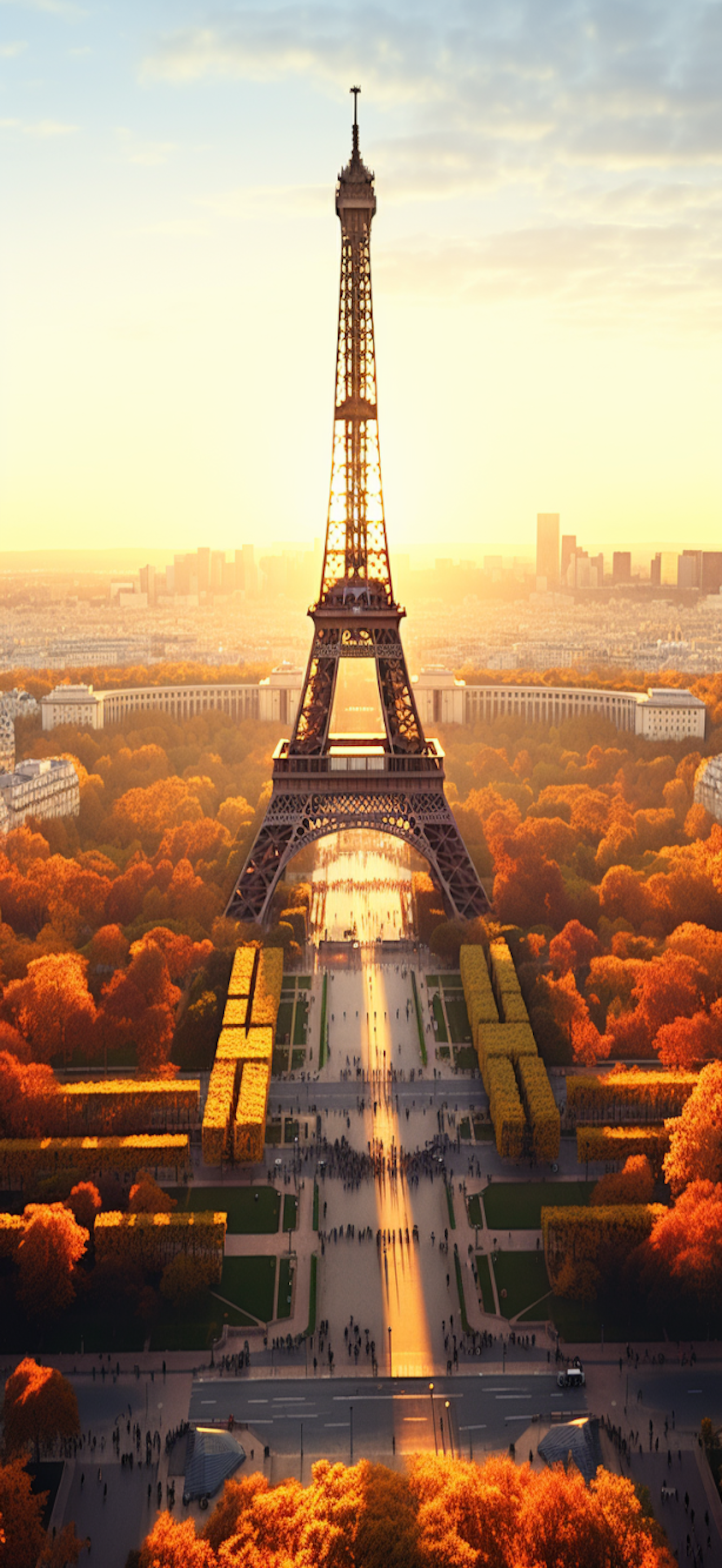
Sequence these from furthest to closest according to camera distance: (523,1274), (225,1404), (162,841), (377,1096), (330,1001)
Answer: (162,841), (330,1001), (377,1096), (523,1274), (225,1404)

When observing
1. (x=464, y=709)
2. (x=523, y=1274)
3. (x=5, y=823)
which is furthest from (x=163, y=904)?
(x=464, y=709)

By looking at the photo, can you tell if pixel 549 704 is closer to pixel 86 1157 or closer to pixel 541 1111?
pixel 541 1111

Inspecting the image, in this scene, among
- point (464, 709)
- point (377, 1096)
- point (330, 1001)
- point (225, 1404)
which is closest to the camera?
point (225, 1404)

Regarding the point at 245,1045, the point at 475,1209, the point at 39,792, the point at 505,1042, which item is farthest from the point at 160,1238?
the point at 39,792

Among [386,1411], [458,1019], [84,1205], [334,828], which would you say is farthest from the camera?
[334,828]

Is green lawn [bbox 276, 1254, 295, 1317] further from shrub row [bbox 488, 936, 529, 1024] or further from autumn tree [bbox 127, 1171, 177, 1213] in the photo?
shrub row [bbox 488, 936, 529, 1024]

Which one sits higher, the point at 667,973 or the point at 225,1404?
the point at 667,973

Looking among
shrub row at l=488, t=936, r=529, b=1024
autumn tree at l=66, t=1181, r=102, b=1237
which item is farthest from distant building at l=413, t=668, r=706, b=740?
autumn tree at l=66, t=1181, r=102, b=1237

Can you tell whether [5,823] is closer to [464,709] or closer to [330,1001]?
→ [330,1001]
